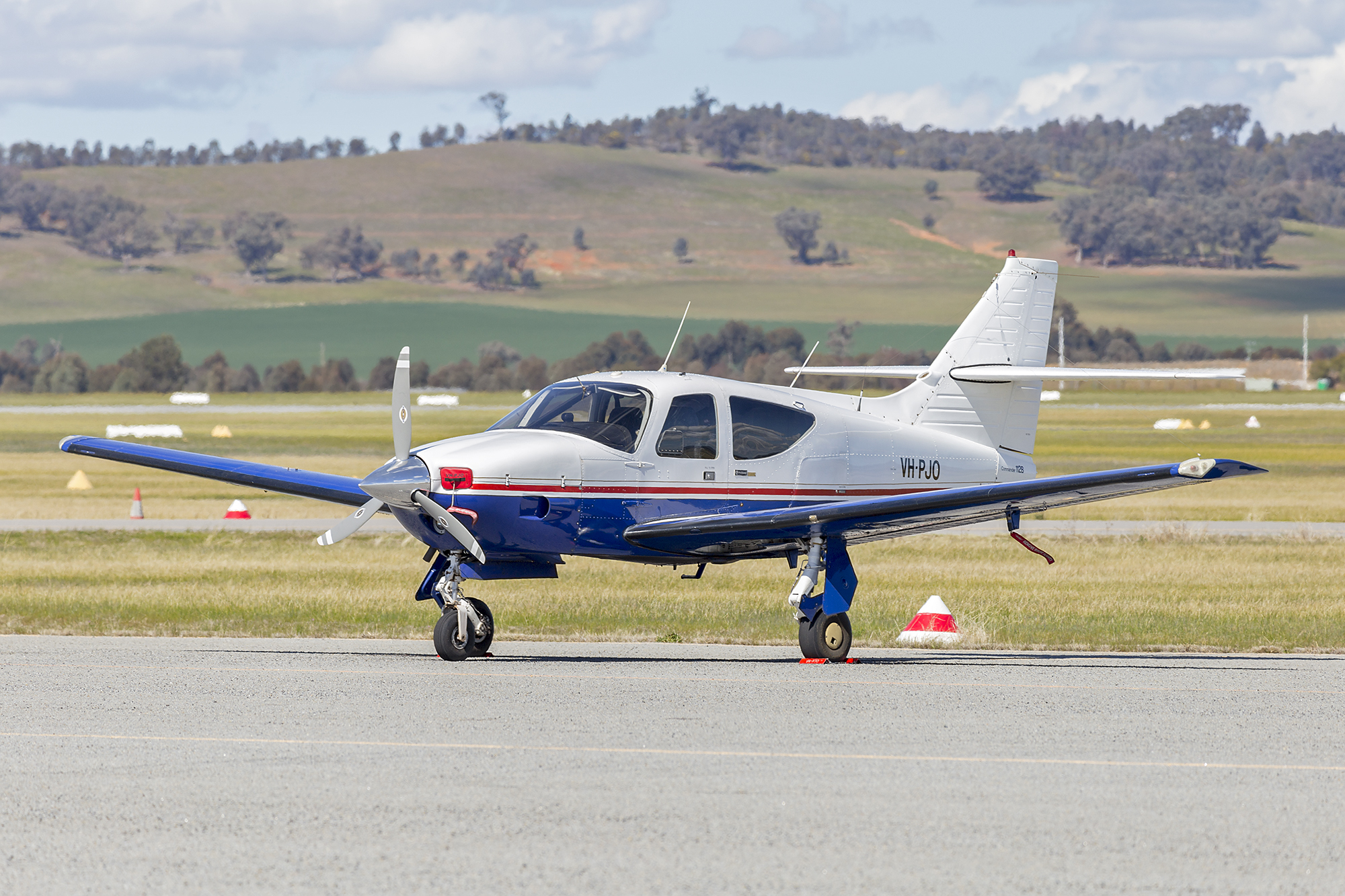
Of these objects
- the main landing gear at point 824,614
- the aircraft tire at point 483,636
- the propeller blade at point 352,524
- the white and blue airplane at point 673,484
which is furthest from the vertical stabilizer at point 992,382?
the propeller blade at point 352,524

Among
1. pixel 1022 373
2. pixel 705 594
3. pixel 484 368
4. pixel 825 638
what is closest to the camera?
pixel 825 638

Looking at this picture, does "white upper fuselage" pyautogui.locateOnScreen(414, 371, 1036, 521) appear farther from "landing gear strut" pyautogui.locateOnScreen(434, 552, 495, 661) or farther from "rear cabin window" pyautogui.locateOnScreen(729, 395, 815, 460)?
"landing gear strut" pyautogui.locateOnScreen(434, 552, 495, 661)

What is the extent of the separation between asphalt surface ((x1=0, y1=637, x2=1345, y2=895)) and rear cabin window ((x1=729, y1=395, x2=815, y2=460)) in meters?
2.06

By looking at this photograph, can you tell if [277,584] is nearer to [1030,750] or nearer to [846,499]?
[846,499]

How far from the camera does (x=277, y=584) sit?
22922mm

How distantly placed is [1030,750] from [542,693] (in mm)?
3912

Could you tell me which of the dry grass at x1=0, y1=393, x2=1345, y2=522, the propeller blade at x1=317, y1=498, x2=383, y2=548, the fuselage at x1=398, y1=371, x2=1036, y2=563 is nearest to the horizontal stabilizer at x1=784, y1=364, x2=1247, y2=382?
the fuselage at x1=398, y1=371, x2=1036, y2=563

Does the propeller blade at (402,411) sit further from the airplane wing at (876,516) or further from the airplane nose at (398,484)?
the airplane wing at (876,516)

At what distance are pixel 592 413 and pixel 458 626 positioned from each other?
86.7 inches

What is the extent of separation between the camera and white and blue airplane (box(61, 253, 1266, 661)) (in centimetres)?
1409

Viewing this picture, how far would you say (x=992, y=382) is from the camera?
17.5 m

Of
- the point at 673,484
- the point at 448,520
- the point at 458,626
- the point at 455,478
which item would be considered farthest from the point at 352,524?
the point at 673,484

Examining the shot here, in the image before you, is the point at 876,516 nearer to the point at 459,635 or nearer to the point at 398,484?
the point at 459,635

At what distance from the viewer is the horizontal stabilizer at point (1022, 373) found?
1506 centimetres
